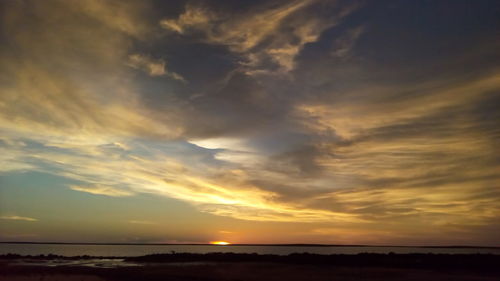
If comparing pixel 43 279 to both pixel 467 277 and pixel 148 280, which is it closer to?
pixel 148 280

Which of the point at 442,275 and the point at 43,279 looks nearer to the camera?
the point at 43,279

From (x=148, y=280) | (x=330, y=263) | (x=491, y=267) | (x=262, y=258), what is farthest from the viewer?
(x=262, y=258)

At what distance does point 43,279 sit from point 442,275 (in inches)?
1407

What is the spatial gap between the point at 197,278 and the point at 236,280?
3731mm

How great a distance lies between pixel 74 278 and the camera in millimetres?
34344

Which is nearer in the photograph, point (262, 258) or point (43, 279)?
point (43, 279)

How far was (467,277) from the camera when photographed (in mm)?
35562

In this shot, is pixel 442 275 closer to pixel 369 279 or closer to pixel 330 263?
pixel 369 279

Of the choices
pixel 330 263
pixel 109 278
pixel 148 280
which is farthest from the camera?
pixel 330 263

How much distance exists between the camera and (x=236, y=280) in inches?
1308

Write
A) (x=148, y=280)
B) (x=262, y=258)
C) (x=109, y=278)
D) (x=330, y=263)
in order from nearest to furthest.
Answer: (x=148, y=280)
(x=109, y=278)
(x=330, y=263)
(x=262, y=258)

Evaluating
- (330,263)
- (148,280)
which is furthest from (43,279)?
(330,263)

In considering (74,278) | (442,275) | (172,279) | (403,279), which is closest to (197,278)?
(172,279)

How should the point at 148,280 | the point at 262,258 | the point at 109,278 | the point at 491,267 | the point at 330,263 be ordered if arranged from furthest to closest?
1. the point at 262,258
2. the point at 330,263
3. the point at 491,267
4. the point at 109,278
5. the point at 148,280
